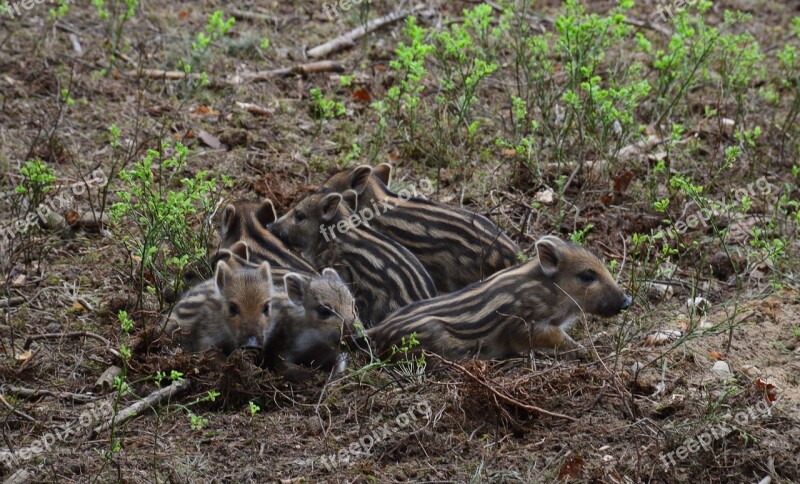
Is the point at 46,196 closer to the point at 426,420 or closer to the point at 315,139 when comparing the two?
the point at 315,139

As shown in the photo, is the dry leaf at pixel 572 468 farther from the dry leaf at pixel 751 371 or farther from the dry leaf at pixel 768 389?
the dry leaf at pixel 751 371

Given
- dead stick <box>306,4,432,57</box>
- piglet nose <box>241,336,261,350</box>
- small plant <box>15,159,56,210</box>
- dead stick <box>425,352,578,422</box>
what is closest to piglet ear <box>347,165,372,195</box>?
piglet nose <box>241,336,261,350</box>

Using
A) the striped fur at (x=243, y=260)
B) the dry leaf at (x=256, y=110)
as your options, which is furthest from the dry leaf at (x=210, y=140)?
the striped fur at (x=243, y=260)

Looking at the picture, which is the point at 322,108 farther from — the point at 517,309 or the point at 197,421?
the point at 197,421

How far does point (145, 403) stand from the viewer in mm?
5859

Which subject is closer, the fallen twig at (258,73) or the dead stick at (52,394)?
the dead stick at (52,394)

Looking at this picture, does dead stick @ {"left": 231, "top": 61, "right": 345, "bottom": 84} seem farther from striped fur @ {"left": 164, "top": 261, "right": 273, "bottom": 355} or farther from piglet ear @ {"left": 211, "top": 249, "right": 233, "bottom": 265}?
striped fur @ {"left": 164, "top": 261, "right": 273, "bottom": 355}

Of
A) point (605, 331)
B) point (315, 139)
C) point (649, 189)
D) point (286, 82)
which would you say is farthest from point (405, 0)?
point (605, 331)

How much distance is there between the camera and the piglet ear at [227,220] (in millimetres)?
7353

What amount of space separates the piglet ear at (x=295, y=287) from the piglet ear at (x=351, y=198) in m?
1.20

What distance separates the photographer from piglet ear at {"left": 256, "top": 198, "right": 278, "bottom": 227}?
24.8 feet

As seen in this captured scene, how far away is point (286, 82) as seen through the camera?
1063 centimetres

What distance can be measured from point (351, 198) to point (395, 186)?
1.11 meters

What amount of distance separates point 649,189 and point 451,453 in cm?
404
